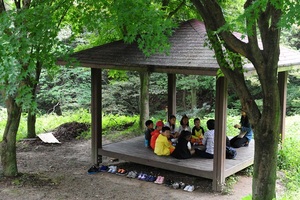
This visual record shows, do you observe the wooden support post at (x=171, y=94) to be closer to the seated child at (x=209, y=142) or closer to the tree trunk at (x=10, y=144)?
the seated child at (x=209, y=142)

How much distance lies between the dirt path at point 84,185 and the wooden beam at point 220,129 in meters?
0.49

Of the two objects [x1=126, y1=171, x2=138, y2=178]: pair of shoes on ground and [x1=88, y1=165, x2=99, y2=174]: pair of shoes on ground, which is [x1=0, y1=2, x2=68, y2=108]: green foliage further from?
[x1=126, y1=171, x2=138, y2=178]: pair of shoes on ground

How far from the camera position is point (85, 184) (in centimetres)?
937

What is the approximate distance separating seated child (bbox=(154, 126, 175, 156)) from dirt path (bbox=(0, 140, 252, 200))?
2.01 ft

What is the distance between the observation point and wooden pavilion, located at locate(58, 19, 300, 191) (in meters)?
8.62

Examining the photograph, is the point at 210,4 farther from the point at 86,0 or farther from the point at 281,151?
the point at 281,151

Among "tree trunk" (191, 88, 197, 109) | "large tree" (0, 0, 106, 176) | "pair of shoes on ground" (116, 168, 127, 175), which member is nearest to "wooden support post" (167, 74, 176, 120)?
"pair of shoes on ground" (116, 168, 127, 175)

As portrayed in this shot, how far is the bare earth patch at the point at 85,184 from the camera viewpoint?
8.59 metres

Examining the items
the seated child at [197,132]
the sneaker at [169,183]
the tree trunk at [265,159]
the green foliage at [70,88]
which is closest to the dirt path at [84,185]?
the sneaker at [169,183]

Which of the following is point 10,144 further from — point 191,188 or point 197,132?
point 197,132

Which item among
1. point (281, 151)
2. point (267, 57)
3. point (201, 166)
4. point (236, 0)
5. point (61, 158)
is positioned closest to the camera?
point (267, 57)

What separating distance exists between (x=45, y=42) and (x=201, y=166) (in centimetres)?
450

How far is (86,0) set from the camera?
8.55 metres

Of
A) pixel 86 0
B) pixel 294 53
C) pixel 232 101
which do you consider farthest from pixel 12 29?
pixel 232 101
